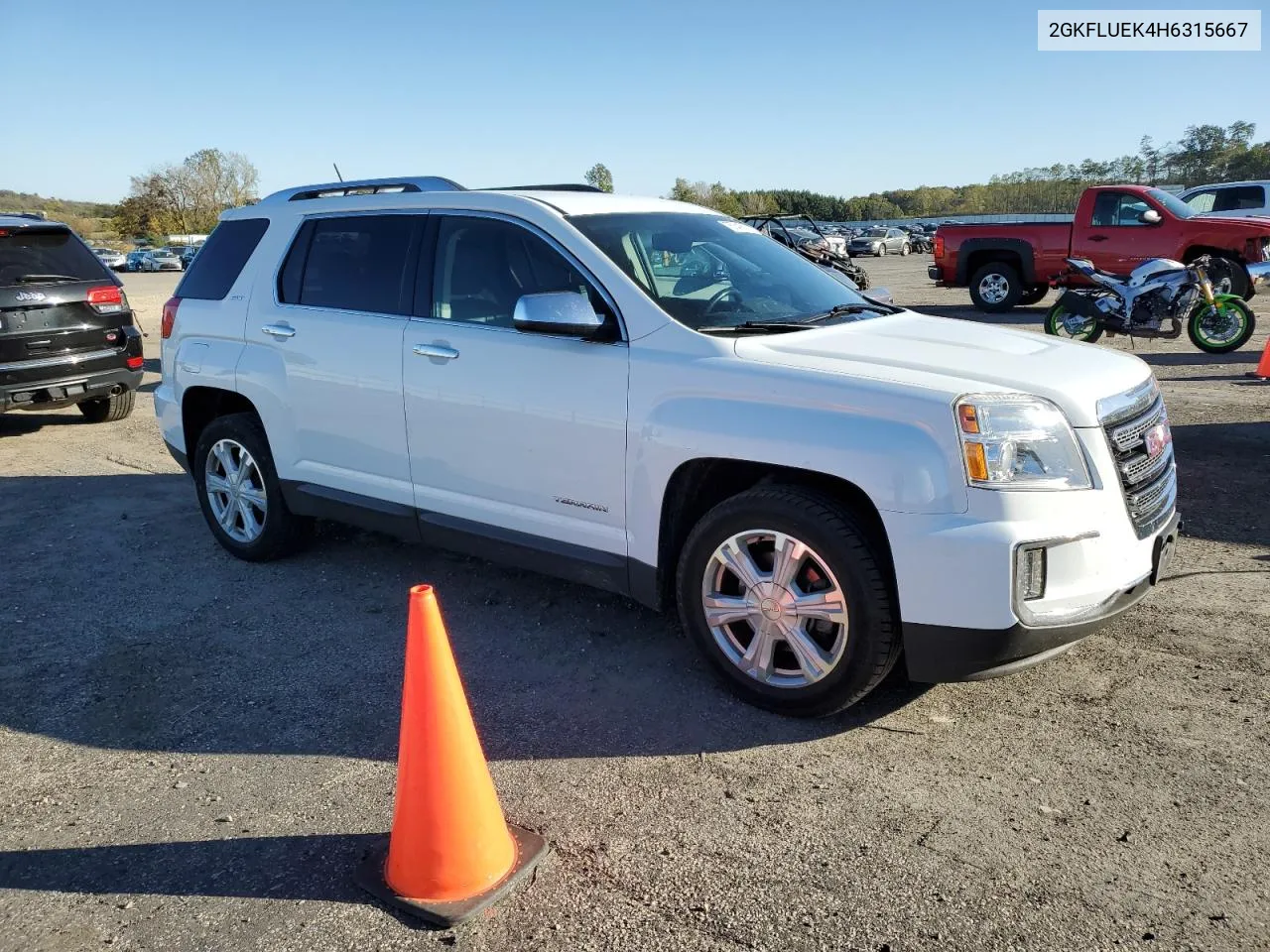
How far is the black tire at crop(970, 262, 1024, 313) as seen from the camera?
53.9 ft

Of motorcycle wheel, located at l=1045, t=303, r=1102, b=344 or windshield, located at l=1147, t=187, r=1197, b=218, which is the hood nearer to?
motorcycle wheel, located at l=1045, t=303, r=1102, b=344

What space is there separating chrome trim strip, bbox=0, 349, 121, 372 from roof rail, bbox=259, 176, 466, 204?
4206mm

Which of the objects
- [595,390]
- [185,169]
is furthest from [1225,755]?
[185,169]

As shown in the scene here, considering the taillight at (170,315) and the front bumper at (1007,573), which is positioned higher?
the taillight at (170,315)

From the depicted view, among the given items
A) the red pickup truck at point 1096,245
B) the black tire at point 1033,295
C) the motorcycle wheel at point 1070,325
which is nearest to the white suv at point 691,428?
the motorcycle wheel at point 1070,325

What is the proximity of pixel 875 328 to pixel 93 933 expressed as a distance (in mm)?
3373

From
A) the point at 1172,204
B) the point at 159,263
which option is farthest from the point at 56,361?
the point at 159,263

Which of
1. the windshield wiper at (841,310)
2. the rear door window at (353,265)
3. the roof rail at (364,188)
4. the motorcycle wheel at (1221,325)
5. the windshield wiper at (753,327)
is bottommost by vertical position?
the motorcycle wheel at (1221,325)

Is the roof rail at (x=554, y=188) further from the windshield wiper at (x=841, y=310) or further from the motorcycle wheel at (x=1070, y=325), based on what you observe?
the motorcycle wheel at (x=1070, y=325)

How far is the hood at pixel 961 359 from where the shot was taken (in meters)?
3.35

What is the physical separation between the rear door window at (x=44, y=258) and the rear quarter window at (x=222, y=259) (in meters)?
3.85

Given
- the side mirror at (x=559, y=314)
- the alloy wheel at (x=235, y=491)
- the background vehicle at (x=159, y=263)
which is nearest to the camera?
the side mirror at (x=559, y=314)

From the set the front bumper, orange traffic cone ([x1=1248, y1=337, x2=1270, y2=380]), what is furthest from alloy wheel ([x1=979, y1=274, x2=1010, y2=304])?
the front bumper

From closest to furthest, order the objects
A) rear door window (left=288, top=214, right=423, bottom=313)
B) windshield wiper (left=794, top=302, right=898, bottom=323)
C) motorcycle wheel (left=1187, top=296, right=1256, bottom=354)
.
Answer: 1. windshield wiper (left=794, top=302, right=898, bottom=323)
2. rear door window (left=288, top=214, right=423, bottom=313)
3. motorcycle wheel (left=1187, top=296, right=1256, bottom=354)
